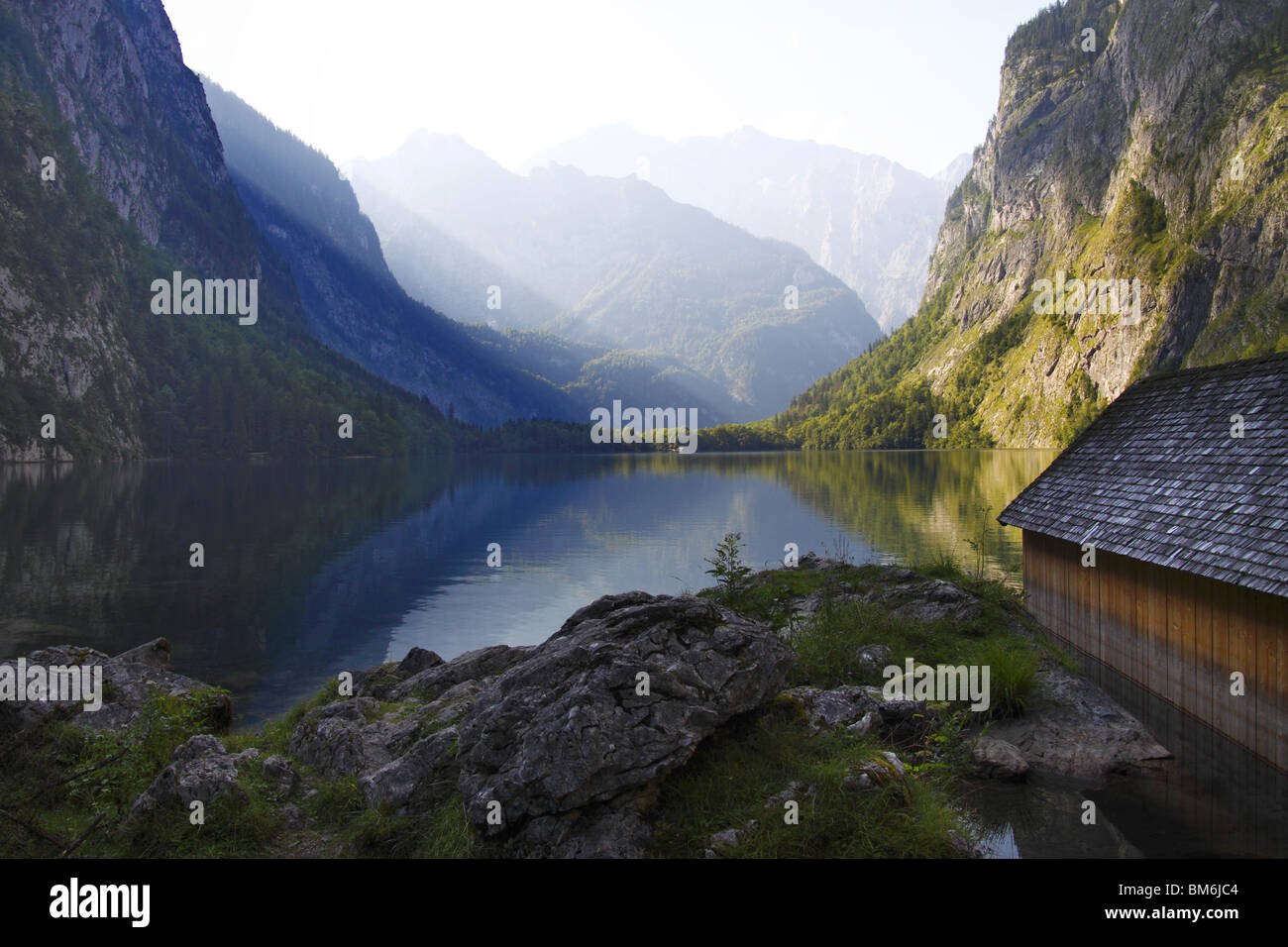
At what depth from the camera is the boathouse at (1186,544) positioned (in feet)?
38.3

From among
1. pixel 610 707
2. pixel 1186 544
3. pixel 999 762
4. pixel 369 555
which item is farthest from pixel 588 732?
pixel 369 555

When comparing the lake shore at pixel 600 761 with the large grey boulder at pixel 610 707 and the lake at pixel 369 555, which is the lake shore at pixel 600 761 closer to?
the large grey boulder at pixel 610 707

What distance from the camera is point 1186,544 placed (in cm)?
1309

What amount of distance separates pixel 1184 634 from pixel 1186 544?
197cm

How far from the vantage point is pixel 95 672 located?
15.4 meters

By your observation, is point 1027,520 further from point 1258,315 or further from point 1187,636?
point 1258,315

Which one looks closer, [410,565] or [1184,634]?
[1184,634]

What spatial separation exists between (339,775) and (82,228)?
694ft

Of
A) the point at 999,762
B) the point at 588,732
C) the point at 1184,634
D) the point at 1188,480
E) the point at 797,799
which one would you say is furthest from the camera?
the point at 1188,480

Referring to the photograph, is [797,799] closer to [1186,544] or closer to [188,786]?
[188,786]

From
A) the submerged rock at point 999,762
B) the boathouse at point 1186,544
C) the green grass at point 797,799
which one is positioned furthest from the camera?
the submerged rock at point 999,762

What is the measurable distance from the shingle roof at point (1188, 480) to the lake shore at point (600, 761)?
10.9ft

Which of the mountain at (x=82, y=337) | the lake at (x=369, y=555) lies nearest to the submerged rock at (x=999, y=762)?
the lake at (x=369, y=555)

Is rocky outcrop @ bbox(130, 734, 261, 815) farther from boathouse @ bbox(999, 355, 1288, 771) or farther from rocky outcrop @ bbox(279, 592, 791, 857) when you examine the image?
boathouse @ bbox(999, 355, 1288, 771)
